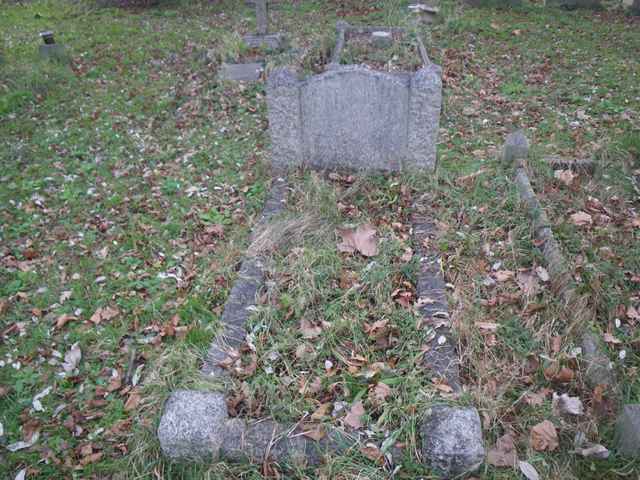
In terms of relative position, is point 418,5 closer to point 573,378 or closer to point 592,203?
point 592,203

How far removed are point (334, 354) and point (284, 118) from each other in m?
2.48

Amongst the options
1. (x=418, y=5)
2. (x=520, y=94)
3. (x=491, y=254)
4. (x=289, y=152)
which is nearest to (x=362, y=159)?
(x=289, y=152)

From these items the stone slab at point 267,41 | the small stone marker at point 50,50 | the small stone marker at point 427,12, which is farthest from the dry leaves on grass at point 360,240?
the small stone marker at point 427,12

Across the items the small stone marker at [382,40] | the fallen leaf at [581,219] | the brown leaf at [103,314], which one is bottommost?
the brown leaf at [103,314]

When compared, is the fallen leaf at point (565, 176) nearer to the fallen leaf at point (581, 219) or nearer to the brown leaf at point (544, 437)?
the fallen leaf at point (581, 219)

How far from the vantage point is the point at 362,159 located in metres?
5.04

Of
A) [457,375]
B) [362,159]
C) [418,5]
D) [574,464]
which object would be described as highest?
[418,5]

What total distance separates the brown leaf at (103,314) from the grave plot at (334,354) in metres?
0.90

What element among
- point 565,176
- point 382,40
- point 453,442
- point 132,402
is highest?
point 382,40

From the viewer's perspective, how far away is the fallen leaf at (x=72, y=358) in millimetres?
3426

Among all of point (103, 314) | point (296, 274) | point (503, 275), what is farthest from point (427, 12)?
point (103, 314)

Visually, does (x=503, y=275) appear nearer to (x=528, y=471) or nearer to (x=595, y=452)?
(x=595, y=452)

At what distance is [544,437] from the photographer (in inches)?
107

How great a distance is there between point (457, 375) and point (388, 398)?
1.31ft
